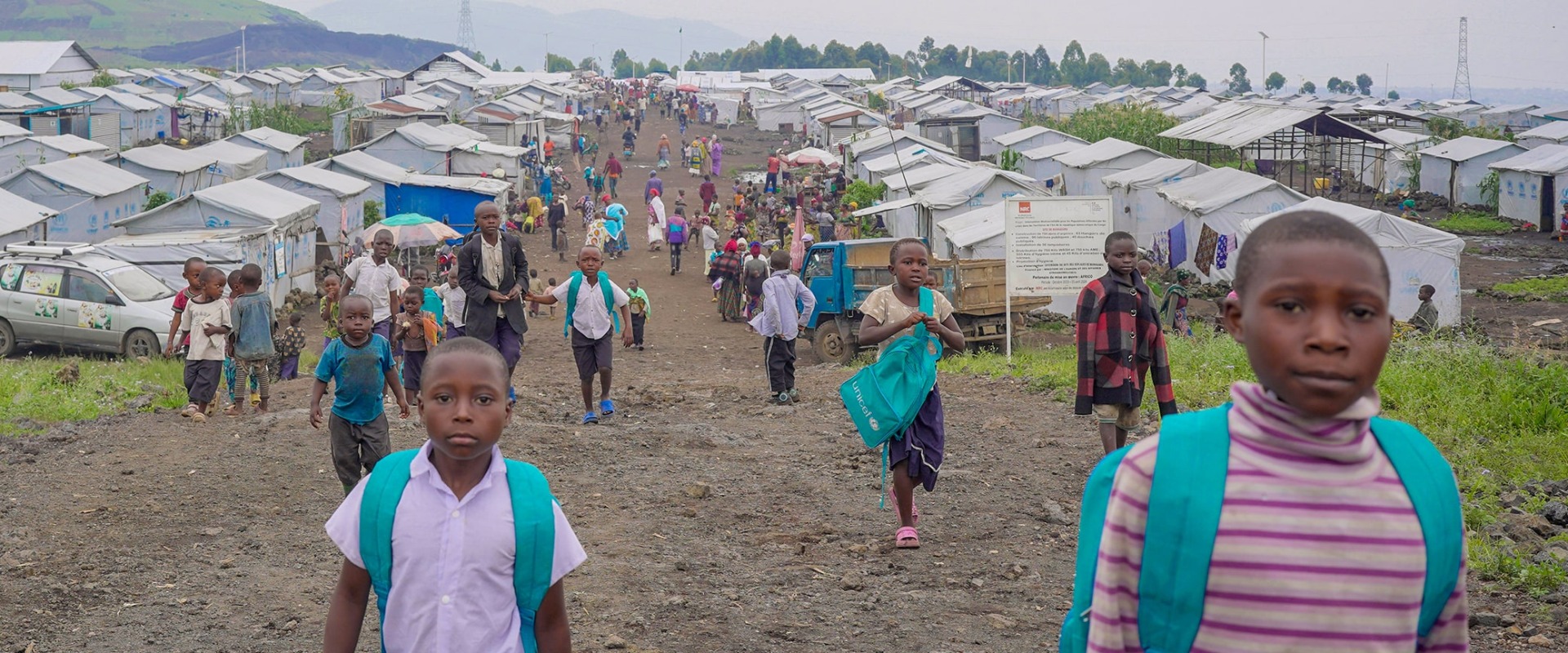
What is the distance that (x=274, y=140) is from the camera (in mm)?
39281

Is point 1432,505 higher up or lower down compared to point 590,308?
higher up

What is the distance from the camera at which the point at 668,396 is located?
11914 millimetres

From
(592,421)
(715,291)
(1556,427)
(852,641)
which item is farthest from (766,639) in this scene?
(715,291)

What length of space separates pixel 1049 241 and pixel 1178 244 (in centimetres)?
1243

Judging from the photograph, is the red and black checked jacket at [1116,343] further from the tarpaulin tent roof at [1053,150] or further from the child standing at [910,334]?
the tarpaulin tent roof at [1053,150]

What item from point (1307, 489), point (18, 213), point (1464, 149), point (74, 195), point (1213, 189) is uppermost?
point (1464, 149)

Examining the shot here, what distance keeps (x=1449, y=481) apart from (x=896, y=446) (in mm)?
4450

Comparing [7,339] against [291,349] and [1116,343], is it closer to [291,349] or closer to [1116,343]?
[291,349]

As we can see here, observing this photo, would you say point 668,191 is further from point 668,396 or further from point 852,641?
point 852,641

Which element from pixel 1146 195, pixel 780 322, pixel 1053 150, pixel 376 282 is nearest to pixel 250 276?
pixel 376 282

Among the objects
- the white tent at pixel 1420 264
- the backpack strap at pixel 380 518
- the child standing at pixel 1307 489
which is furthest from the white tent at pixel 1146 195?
the child standing at pixel 1307 489

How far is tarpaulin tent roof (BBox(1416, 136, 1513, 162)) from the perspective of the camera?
36000mm

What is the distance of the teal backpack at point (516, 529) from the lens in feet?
8.93

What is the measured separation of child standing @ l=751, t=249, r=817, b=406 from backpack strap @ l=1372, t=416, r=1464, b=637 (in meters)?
9.24
